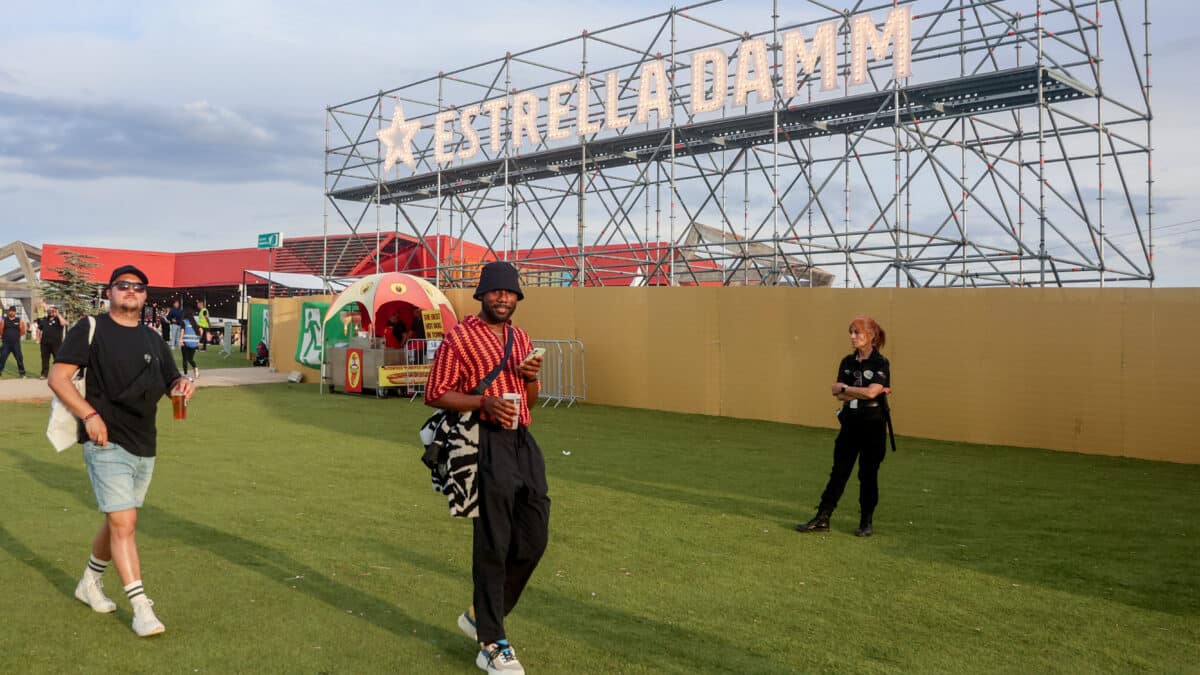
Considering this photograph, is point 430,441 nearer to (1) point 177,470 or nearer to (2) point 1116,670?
(2) point 1116,670

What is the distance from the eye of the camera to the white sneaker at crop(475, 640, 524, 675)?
403cm

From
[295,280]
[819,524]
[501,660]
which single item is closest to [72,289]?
[295,280]

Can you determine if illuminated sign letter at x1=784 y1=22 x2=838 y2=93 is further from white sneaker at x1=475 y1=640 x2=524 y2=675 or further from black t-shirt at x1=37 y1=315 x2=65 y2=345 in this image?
white sneaker at x1=475 y1=640 x2=524 y2=675

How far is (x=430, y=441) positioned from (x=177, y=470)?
618 cm

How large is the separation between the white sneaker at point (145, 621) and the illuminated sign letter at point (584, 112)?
715 inches

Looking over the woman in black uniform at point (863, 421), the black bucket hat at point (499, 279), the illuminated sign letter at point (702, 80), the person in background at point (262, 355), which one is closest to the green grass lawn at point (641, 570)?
the woman in black uniform at point (863, 421)

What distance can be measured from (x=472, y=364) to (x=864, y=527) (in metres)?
3.91

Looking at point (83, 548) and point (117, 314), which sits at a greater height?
point (117, 314)

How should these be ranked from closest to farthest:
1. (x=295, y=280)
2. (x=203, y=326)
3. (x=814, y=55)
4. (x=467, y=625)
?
(x=467, y=625), (x=814, y=55), (x=203, y=326), (x=295, y=280)

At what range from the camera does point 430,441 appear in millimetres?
4297

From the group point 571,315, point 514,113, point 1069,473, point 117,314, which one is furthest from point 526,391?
point 514,113

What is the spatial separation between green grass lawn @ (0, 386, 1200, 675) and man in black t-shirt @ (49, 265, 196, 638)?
38cm

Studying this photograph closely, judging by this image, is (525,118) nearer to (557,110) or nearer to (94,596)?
(557,110)

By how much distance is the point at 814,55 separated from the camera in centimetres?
1803
